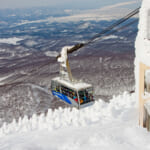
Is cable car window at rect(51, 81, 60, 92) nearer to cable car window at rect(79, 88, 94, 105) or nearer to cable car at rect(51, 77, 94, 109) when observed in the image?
cable car at rect(51, 77, 94, 109)

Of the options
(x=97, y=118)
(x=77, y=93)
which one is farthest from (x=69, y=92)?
(x=97, y=118)

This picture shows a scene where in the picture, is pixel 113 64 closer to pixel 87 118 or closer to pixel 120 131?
pixel 87 118

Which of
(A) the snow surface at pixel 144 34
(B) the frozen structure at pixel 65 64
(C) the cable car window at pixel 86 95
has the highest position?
(A) the snow surface at pixel 144 34

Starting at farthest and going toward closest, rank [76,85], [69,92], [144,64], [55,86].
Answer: [55,86], [69,92], [76,85], [144,64]

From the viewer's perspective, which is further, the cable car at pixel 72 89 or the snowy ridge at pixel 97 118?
the snowy ridge at pixel 97 118

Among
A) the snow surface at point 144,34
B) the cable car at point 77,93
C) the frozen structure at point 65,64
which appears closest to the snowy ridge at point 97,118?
the cable car at point 77,93

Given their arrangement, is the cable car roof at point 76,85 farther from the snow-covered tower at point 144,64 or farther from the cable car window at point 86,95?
the snow-covered tower at point 144,64

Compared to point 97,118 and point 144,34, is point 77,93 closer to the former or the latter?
point 97,118
